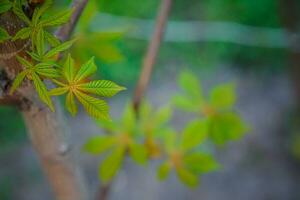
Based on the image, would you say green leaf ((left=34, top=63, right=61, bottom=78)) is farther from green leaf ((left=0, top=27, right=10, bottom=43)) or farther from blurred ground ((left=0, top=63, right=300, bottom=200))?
blurred ground ((left=0, top=63, right=300, bottom=200))

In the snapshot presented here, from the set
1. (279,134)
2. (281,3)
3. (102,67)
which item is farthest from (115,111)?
(281,3)

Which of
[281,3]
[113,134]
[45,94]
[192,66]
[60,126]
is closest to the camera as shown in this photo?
[45,94]

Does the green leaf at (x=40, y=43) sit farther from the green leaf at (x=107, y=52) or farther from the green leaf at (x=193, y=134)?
the green leaf at (x=193, y=134)

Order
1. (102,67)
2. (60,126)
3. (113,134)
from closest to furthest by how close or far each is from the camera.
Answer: (60,126), (113,134), (102,67)

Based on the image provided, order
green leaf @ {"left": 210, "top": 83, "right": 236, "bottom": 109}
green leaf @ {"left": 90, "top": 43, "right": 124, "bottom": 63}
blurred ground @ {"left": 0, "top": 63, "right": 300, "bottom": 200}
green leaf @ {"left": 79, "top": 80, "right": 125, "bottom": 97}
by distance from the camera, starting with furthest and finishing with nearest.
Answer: blurred ground @ {"left": 0, "top": 63, "right": 300, "bottom": 200}, green leaf @ {"left": 210, "top": 83, "right": 236, "bottom": 109}, green leaf @ {"left": 90, "top": 43, "right": 124, "bottom": 63}, green leaf @ {"left": 79, "top": 80, "right": 125, "bottom": 97}

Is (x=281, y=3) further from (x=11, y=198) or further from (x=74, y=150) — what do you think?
(x=11, y=198)

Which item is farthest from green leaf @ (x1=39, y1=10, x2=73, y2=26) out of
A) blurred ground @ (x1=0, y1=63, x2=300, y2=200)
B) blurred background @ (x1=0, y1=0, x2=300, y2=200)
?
blurred ground @ (x1=0, y1=63, x2=300, y2=200)
